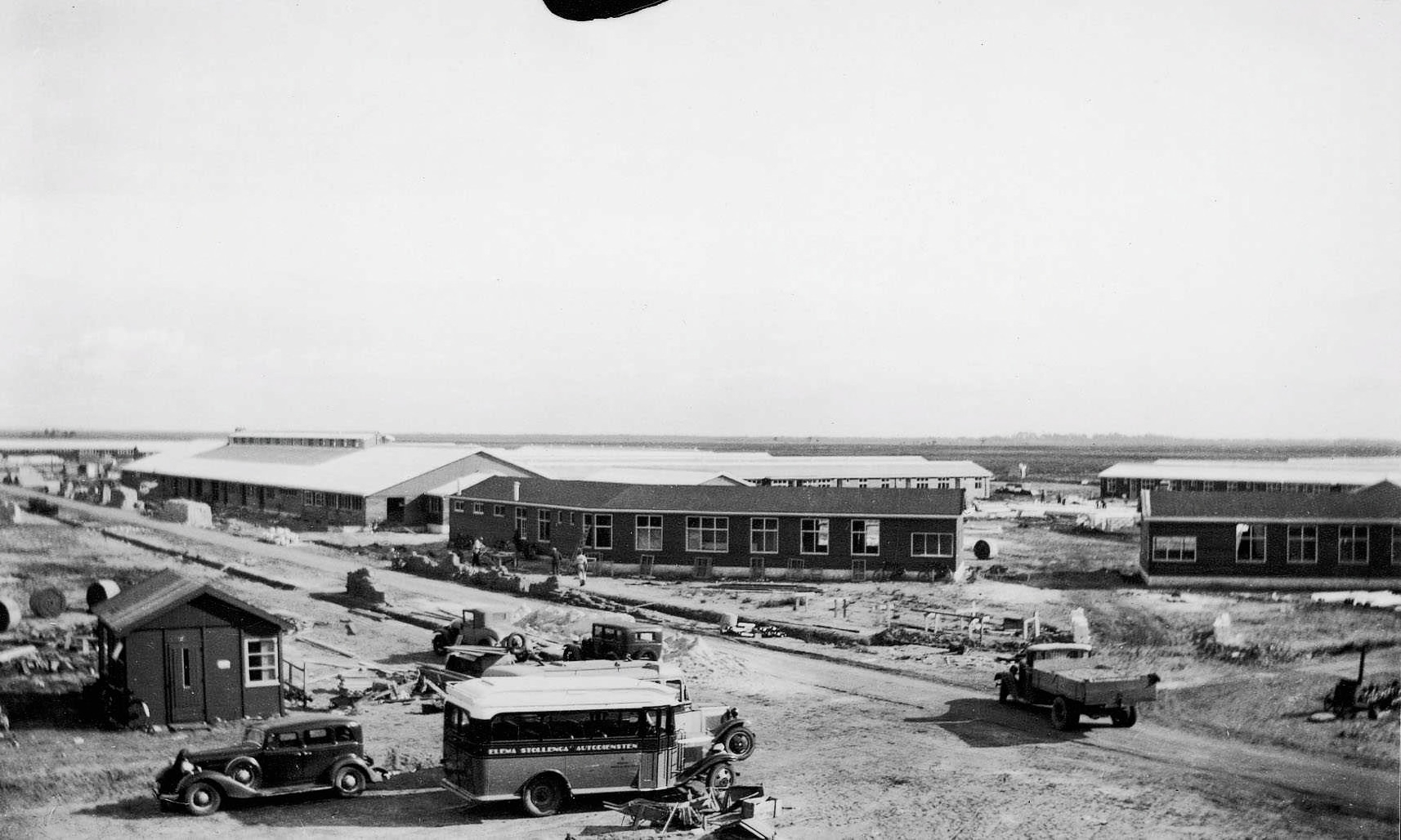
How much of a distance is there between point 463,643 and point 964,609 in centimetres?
1653

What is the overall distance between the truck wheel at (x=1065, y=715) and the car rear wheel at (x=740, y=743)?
6.82 meters

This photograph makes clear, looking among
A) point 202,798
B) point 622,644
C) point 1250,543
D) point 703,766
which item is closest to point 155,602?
point 202,798

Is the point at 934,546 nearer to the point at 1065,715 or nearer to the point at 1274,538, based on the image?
the point at 1274,538

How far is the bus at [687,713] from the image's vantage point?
18234mm

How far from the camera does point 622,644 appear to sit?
25.8 m

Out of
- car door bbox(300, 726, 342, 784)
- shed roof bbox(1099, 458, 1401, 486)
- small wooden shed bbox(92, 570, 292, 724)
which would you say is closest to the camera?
car door bbox(300, 726, 342, 784)

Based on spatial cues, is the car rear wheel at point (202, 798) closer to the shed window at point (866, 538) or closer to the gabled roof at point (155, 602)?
the gabled roof at point (155, 602)

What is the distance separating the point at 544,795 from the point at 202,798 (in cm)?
540

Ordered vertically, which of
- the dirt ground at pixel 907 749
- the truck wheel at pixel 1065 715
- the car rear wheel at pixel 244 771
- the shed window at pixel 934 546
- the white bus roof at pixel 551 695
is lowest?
the dirt ground at pixel 907 749

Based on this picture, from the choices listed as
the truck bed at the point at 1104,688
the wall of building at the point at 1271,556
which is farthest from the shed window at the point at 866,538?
the truck bed at the point at 1104,688

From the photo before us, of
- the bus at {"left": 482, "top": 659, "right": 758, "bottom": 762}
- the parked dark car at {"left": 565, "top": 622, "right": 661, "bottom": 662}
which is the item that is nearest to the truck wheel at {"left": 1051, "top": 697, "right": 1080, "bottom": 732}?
the bus at {"left": 482, "top": 659, "right": 758, "bottom": 762}

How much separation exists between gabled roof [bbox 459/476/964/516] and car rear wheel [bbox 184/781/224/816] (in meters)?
24.1

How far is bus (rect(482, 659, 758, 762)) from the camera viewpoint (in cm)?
1823

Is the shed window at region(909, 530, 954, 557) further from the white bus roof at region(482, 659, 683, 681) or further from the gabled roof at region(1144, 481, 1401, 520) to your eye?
the white bus roof at region(482, 659, 683, 681)
